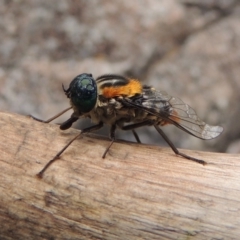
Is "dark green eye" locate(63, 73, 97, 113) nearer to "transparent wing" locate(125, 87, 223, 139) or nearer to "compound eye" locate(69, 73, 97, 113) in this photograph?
"compound eye" locate(69, 73, 97, 113)

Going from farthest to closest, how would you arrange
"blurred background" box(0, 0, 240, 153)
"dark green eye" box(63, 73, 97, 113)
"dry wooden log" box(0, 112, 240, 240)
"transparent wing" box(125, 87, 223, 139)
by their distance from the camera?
"blurred background" box(0, 0, 240, 153) < "transparent wing" box(125, 87, 223, 139) < "dark green eye" box(63, 73, 97, 113) < "dry wooden log" box(0, 112, 240, 240)

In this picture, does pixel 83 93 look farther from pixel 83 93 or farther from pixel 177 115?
pixel 177 115

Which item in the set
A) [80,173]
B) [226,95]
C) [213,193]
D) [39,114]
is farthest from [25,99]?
[213,193]

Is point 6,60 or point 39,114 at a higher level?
point 6,60

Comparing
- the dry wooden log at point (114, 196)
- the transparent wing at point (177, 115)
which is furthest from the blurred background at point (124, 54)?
the dry wooden log at point (114, 196)

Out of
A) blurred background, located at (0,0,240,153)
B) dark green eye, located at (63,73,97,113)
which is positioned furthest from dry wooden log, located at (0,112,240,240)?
blurred background, located at (0,0,240,153)

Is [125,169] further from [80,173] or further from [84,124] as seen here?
[84,124]

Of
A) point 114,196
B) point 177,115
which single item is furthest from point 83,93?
point 114,196
